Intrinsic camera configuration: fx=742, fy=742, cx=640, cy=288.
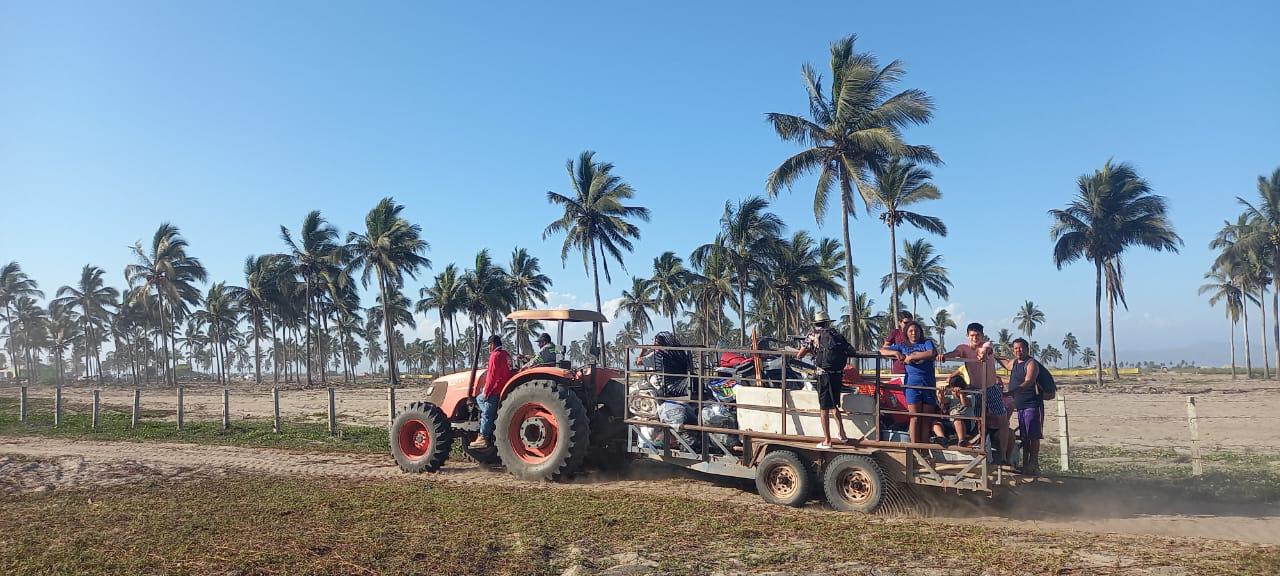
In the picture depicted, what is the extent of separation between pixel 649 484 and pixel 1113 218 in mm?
37170

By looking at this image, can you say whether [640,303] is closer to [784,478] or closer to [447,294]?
[447,294]

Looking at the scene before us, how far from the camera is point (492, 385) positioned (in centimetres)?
932

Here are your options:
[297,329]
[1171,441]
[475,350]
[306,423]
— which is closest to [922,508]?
[475,350]

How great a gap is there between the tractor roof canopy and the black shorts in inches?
130

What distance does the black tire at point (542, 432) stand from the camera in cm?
866

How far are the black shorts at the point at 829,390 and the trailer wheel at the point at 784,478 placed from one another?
2.35 ft

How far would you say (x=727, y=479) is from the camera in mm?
8945

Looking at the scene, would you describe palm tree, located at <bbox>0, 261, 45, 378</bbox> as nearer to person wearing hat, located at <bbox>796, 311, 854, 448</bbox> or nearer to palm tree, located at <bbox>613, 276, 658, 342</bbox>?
palm tree, located at <bbox>613, 276, 658, 342</bbox>

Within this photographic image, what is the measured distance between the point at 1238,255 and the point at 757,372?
4831 cm

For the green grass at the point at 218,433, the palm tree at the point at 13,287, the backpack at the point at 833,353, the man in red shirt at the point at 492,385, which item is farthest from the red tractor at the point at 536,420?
the palm tree at the point at 13,287

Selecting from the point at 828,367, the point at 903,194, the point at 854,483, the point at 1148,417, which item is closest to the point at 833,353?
the point at 828,367

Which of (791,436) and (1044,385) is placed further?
(1044,385)

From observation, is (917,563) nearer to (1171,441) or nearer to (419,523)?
(419,523)

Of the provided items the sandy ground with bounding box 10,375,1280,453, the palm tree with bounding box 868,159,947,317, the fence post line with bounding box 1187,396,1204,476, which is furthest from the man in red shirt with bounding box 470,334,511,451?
the palm tree with bounding box 868,159,947,317
